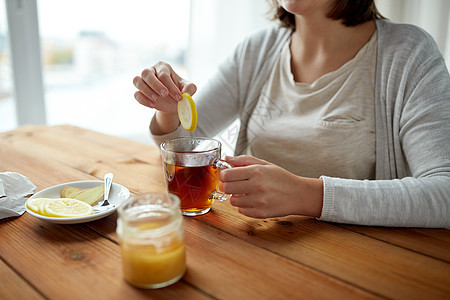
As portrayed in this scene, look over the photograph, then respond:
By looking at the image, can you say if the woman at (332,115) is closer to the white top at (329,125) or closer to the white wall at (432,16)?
the white top at (329,125)

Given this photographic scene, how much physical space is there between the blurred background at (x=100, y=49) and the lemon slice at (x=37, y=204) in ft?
5.51

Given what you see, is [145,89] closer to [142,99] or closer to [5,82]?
[142,99]

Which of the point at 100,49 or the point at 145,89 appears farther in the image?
the point at 100,49

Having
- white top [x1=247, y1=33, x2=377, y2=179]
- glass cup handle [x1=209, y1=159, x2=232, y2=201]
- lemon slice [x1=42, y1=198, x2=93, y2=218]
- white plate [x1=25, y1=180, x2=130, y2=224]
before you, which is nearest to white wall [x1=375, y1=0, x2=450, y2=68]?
white top [x1=247, y1=33, x2=377, y2=179]

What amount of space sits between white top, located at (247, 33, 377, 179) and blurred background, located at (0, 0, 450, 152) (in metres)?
1.10

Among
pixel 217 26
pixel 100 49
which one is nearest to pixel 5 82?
pixel 100 49

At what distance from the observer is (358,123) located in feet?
3.84

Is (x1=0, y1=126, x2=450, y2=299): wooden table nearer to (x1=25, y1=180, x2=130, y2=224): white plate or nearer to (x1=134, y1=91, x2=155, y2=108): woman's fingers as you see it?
(x1=25, y1=180, x2=130, y2=224): white plate

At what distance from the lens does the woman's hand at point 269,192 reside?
32.5 inches

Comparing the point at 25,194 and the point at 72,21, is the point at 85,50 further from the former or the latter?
the point at 25,194

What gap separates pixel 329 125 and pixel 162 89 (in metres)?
0.50

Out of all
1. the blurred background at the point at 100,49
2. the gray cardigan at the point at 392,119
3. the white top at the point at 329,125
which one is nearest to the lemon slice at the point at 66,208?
the gray cardigan at the point at 392,119

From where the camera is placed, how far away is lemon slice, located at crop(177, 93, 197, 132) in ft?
3.07

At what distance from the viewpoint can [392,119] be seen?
1.13 m
